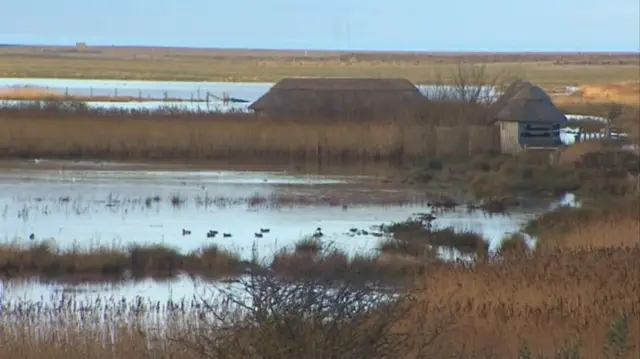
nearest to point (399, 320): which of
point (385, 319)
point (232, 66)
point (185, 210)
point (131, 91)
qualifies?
point (385, 319)

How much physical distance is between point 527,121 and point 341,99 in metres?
7.44

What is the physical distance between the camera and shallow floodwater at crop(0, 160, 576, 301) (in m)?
19.4

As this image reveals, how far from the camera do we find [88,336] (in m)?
9.25

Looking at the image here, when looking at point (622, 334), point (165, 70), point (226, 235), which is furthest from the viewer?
point (165, 70)

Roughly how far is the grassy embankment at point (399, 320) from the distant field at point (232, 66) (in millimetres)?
4568

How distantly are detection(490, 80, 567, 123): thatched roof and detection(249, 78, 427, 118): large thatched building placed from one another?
2988mm

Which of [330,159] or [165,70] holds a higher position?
[165,70]

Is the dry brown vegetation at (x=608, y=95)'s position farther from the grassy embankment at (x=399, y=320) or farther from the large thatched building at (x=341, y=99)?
the grassy embankment at (x=399, y=320)

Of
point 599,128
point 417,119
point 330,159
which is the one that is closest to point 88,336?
point 330,159

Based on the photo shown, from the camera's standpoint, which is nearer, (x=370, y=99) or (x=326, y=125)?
(x=326, y=125)

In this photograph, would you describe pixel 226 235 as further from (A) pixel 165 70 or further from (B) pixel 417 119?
(A) pixel 165 70

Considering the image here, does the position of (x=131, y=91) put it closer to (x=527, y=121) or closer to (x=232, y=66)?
(x=527, y=121)

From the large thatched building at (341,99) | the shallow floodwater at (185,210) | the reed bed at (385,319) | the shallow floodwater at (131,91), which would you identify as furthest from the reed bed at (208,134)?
the reed bed at (385,319)

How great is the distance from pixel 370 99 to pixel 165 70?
1343cm
